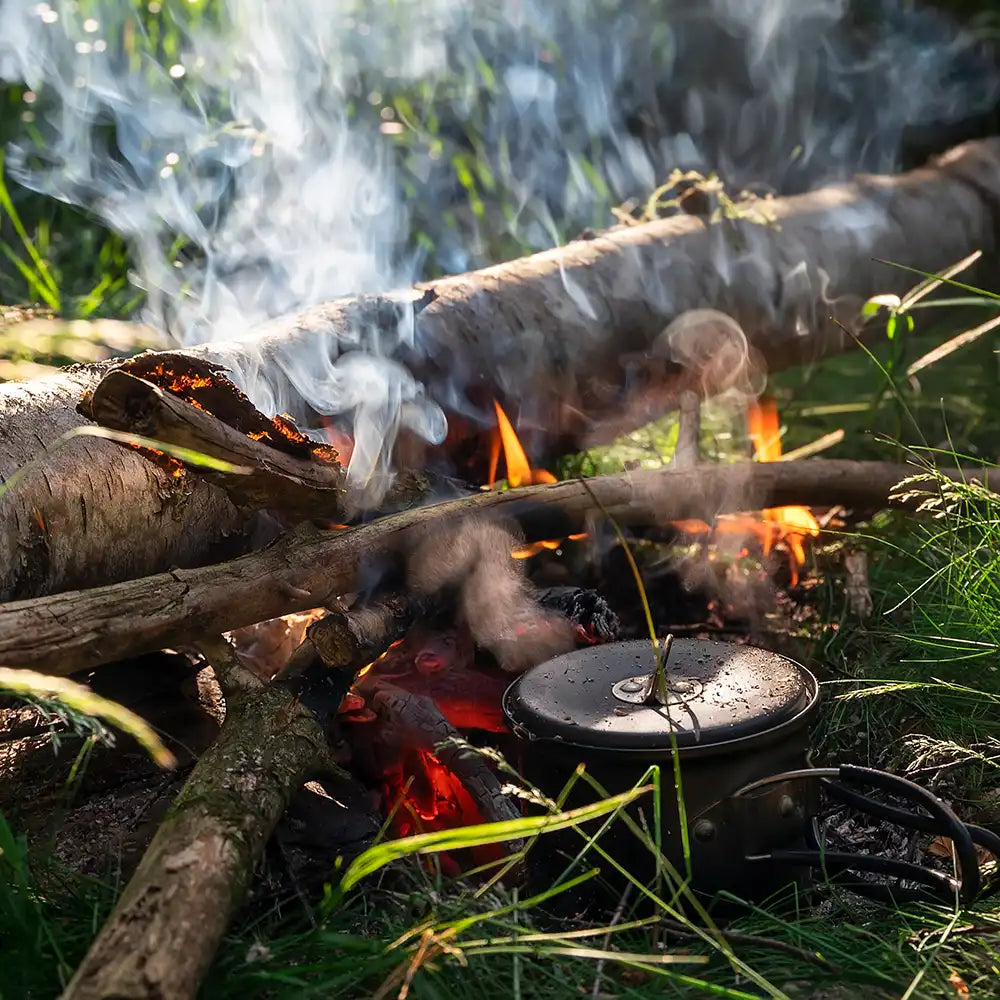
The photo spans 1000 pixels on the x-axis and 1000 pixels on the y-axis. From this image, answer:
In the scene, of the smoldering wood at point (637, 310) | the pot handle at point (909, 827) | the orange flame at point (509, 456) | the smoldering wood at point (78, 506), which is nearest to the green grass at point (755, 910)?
the pot handle at point (909, 827)

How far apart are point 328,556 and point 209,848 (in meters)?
0.87

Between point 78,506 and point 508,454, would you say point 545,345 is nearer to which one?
point 508,454

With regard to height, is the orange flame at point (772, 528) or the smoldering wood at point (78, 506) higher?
the smoldering wood at point (78, 506)

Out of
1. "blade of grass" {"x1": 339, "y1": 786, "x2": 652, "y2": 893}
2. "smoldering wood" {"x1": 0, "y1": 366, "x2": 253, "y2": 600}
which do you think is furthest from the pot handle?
"smoldering wood" {"x1": 0, "y1": 366, "x2": 253, "y2": 600}

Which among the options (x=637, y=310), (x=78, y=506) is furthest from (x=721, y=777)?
(x=637, y=310)

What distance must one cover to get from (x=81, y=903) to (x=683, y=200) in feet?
11.0

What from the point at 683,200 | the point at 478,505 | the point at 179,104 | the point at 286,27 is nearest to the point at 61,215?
the point at 179,104

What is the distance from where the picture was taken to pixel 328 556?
2.42m

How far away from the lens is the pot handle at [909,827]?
5.82 feet

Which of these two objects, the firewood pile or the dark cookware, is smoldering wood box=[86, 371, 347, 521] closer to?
the firewood pile

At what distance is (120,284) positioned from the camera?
15.9 feet

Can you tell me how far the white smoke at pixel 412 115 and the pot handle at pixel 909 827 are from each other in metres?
2.53

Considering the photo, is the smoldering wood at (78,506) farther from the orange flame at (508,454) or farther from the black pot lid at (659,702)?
the orange flame at (508,454)

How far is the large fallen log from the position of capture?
2.31 m
